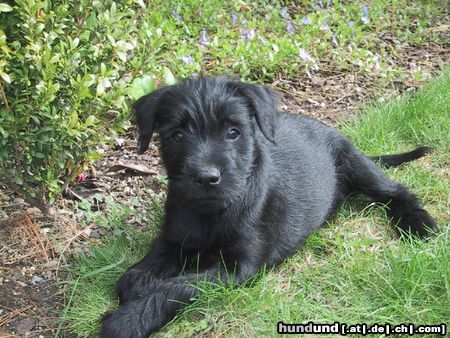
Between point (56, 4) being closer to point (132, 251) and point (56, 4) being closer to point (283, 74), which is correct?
point (132, 251)

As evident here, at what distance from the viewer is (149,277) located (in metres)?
3.24

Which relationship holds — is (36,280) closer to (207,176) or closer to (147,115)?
(147,115)

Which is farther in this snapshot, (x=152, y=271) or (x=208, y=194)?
(x=152, y=271)

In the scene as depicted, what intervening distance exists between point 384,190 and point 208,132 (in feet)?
5.00

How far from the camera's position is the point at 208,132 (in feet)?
10.0

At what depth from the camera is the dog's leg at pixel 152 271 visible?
317 centimetres

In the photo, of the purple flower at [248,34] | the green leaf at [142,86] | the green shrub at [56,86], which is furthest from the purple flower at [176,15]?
the green shrub at [56,86]

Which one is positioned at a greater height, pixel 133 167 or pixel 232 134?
pixel 232 134

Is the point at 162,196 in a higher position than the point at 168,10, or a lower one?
lower

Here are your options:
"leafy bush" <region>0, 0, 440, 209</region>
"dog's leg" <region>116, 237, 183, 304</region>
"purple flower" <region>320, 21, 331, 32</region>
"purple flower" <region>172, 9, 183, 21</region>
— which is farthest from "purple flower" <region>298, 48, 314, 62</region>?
"dog's leg" <region>116, 237, 183, 304</region>

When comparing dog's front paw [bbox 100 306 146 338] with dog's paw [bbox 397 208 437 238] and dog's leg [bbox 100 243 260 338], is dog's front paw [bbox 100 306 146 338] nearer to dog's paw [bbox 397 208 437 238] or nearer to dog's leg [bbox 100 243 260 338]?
dog's leg [bbox 100 243 260 338]

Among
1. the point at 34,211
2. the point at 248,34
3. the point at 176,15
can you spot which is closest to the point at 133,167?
the point at 34,211

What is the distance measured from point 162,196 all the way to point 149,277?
111 centimetres

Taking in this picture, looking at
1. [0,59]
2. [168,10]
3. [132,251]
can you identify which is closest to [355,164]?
[132,251]
